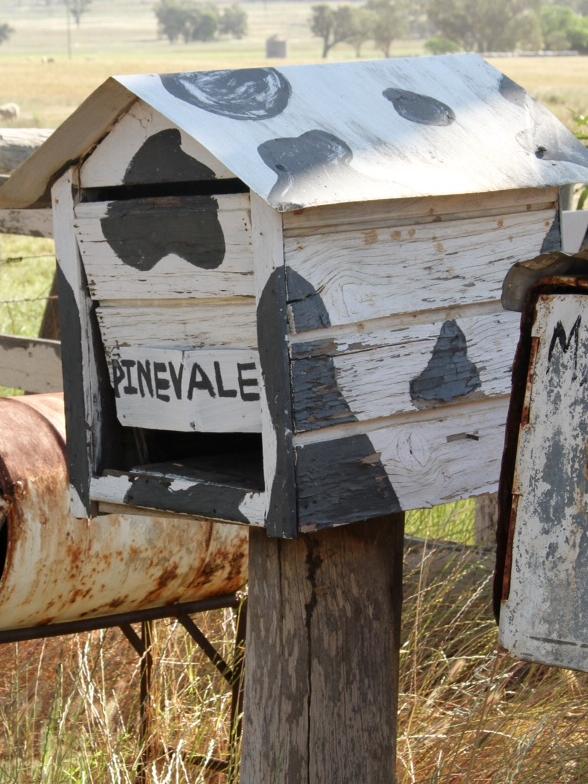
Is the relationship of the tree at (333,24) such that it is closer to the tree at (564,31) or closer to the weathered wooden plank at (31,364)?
the tree at (564,31)

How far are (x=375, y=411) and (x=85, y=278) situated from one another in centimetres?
61

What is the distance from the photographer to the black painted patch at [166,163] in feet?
7.02

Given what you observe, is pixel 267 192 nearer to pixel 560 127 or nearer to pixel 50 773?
pixel 560 127

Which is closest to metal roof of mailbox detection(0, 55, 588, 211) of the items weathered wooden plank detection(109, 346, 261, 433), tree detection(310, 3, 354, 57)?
weathered wooden plank detection(109, 346, 261, 433)

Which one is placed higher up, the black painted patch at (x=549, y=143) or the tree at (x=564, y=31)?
the black painted patch at (x=549, y=143)

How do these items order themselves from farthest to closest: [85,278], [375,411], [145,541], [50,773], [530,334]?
[145,541], [50,773], [85,278], [375,411], [530,334]

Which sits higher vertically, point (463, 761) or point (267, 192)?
point (267, 192)

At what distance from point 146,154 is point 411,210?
46 centimetres

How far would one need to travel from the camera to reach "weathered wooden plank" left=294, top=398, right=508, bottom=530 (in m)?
2.04

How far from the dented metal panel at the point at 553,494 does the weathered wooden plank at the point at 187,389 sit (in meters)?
0.62

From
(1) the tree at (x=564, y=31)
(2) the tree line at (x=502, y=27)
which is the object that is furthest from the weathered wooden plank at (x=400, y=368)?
(1) the tree at (x=564, y=31)

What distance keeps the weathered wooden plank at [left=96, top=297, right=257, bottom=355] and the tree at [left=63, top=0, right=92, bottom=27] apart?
336 feet

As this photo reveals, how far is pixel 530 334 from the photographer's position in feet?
5.18

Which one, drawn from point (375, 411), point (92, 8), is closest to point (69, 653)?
point (375, 411)
